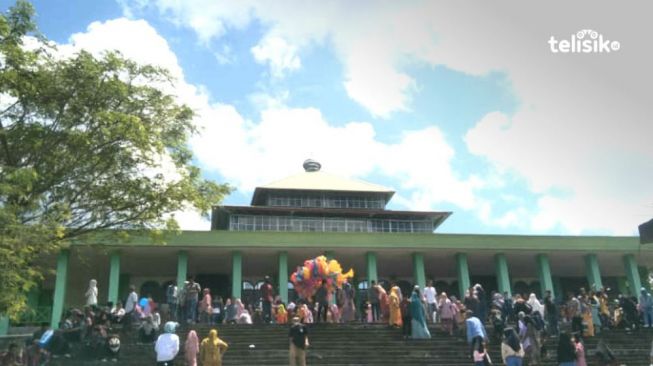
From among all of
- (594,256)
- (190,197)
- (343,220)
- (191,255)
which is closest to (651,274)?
(594,256)

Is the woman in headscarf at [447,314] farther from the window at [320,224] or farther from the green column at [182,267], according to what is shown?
the window at [320,224]

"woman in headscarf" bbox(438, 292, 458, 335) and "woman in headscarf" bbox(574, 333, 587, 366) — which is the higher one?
"woman in headscarf" bbox(438, 292, 458, 335)

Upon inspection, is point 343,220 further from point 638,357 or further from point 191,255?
point 638,357

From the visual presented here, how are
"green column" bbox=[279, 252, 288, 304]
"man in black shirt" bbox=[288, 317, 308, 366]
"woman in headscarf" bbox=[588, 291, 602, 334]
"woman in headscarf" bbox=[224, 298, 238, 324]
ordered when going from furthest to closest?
"green column" bbox=[279, 252, 288, 304], "woman in headscarf" bbox=[588, 291, 602, 334], "woman in headscarf" bbox=[224, 298, 238, 324], "man in black shirt" bbox=[288, 317, 308, 366]

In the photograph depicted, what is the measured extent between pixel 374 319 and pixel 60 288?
1257 centimetres

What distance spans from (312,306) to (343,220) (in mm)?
12300

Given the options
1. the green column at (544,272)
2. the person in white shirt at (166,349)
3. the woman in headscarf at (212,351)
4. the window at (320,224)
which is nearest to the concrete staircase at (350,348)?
the woman in headscarf at (212,351)

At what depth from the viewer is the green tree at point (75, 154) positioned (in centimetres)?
1266

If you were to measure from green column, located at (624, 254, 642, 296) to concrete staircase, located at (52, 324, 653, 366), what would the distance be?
9.20 m

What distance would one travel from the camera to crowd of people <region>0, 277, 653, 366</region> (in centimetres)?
1301

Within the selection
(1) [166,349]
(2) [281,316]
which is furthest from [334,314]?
(1) [166,349]

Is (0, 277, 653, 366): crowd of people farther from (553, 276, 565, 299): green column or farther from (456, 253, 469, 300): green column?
(553, 276, 565, 299): green column

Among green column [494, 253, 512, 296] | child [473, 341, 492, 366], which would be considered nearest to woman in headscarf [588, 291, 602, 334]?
green column [494, 253, 512, 296]

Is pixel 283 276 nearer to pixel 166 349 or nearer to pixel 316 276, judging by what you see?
pixel 316 276
